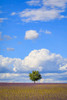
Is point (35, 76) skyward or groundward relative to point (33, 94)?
skyward

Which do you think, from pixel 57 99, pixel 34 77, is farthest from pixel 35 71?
pixel 57 99

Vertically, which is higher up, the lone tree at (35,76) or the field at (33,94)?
the lone tree at (35,76)

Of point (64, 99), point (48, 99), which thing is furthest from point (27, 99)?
point (64, 99)

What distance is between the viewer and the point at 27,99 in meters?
23.3

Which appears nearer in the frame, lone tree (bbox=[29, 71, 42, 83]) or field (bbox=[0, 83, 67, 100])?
field (bbox=[0, 83, 67, 100])

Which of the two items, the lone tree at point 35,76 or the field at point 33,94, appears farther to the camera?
the lone tree at point 35,76

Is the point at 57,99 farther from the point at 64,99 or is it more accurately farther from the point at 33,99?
the point at 33,99

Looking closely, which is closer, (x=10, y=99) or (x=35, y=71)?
(x=10, y=99)

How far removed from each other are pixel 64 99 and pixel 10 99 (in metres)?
5.57

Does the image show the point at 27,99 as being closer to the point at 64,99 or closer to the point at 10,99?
the point at 10,99

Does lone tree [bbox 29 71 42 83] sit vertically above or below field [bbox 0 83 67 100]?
above

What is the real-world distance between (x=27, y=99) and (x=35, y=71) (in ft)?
193

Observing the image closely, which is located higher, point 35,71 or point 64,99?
point 35,71

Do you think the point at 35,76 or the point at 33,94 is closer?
the point at 33,94
